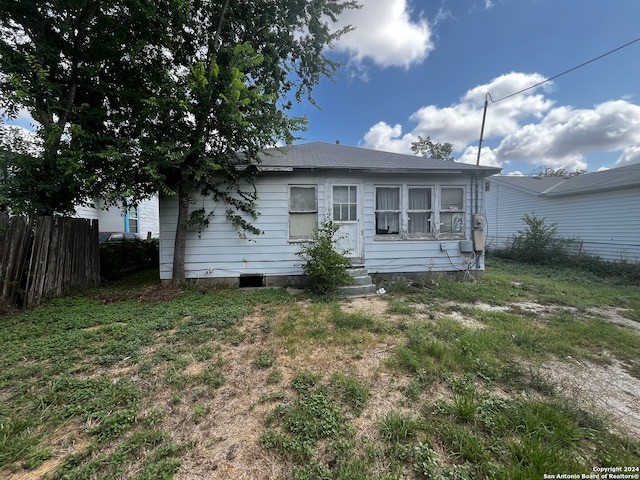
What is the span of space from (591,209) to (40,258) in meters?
17.2

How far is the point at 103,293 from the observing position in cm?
504

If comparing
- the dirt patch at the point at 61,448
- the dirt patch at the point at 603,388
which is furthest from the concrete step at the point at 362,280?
the dirt patch at the point at 61,448

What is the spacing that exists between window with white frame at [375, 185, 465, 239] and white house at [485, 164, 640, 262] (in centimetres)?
196

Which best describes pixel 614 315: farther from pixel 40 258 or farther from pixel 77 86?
pixel 77 86

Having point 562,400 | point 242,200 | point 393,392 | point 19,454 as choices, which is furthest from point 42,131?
point 562,400

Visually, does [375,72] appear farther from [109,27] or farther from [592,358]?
[592,358]

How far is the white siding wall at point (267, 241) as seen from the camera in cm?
567

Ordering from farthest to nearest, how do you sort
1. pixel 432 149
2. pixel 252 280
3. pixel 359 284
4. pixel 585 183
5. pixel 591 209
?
pixel 432 149 < pixel 585 183 < pixel 591 209 < pixel 252 280 < pixel 359 284

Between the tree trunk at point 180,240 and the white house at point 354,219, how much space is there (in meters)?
0.24

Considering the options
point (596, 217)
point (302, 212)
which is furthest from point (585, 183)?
point (302, 212)

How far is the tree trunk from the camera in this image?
5316 millimetres

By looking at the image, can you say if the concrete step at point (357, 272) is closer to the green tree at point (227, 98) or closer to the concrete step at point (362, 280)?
the concrete step at point (362, 280)

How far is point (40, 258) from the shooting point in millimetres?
4391

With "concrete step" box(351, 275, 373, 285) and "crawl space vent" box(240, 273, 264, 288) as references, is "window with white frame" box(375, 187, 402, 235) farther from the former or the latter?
"crawl space vent" box(240, 273, 264, 288)
